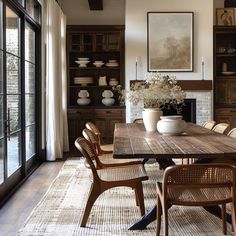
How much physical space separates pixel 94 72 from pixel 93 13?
1.37 m

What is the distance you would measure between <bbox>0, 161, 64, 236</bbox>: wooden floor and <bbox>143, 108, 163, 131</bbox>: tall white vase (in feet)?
4.80

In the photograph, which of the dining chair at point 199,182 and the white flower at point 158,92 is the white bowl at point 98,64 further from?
the dining chair at point 199,182

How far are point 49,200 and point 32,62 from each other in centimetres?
297

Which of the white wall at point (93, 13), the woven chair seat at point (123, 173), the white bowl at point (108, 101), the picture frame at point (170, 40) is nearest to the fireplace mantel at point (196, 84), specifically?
the picture frame at point (170, 40)

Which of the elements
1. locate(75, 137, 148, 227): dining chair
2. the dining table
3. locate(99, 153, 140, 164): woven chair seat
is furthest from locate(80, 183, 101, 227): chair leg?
locate(99, 153, 140, 164): woven chair seat

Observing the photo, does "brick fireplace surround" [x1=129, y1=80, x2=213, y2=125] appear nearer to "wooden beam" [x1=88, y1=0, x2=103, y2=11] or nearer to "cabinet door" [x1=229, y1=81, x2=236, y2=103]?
"cabinet door" [x1=229, y1=81, x2=236, y2=103]

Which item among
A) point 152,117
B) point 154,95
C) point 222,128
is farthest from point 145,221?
point 222,128

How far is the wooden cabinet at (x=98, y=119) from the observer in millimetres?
8469

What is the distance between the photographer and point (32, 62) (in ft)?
21.0

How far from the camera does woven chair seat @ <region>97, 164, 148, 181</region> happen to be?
3318 millimetres

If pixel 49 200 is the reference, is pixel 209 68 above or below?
above

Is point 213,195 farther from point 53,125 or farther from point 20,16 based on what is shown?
point 53,125

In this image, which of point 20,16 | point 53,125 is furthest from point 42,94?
point 20,16

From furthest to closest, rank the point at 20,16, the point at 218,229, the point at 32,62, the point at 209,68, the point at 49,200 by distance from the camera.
Result: the point at 209,68 → the point at 32,62 → the point at 20,16 → the point at 49,200 → the point at 218,229
